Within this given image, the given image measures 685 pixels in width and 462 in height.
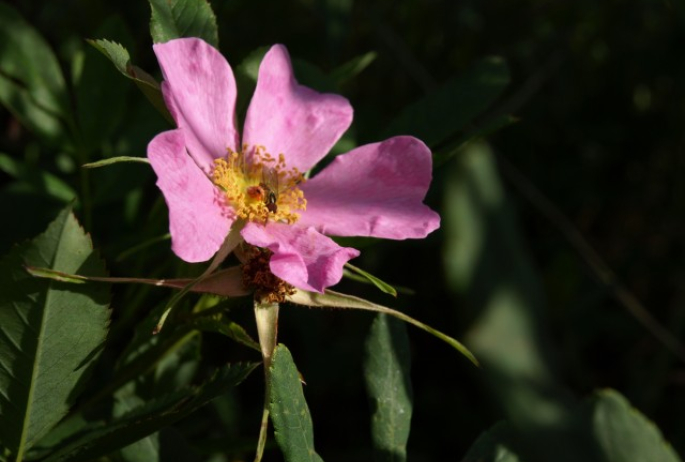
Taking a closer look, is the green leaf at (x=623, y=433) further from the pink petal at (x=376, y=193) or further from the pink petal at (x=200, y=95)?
the pink petal at (x=200, y=95)

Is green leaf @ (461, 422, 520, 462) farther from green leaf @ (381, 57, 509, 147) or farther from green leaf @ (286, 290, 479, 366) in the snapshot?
green leaf @ (381, 57, 509, 147)

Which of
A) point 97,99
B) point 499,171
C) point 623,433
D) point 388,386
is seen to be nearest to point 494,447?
point 388,386

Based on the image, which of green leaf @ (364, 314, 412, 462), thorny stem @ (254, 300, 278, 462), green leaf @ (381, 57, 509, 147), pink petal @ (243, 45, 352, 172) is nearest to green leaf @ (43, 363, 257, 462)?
thorny stem @ (254, 300, 278, 462)

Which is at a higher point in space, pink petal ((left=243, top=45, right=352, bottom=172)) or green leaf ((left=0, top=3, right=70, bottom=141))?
pink petal ((left=243, top=45, right=352, bottom=172))

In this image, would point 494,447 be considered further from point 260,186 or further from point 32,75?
point 32,75

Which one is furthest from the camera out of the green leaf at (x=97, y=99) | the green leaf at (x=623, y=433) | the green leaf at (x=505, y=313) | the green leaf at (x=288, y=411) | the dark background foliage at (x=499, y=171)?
the dark background foliage at (x=499, y=171)

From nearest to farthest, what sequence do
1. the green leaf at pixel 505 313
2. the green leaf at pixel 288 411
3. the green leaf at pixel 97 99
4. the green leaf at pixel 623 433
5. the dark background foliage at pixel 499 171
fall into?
the green leaf at pixel 288 411
the green leaf at pixel 505 313
the green leaf at pixel 623 433
the green leaf at pixel 97 99
the dark background foliage at pixel 499 171

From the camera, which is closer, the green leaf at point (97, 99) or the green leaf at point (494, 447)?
the green leaf at point (494, 447)

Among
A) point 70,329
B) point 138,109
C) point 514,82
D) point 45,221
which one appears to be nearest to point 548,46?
point 514,82

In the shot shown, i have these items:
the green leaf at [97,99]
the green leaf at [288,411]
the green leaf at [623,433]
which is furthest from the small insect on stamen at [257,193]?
the green leaf at [623,433]
